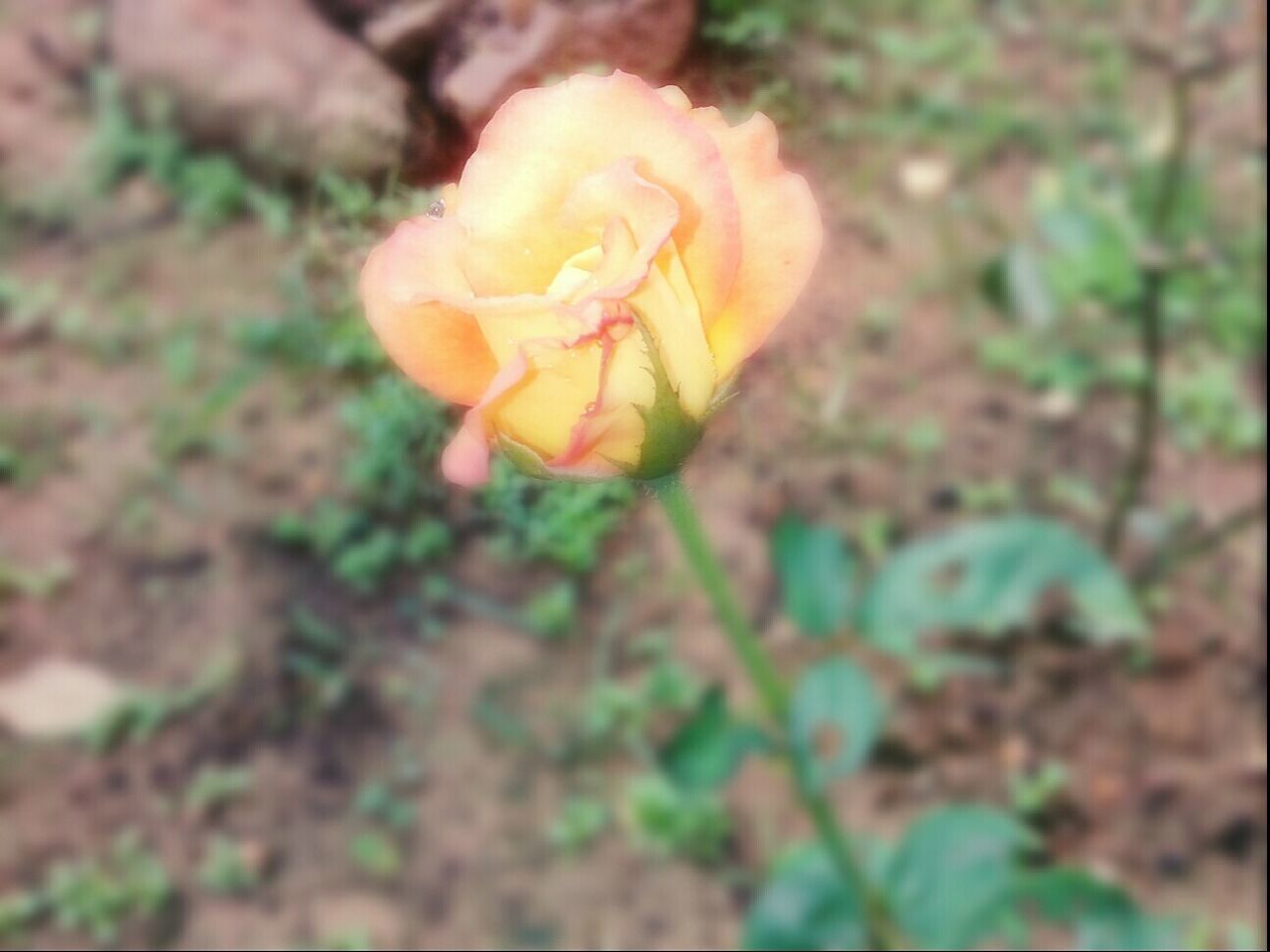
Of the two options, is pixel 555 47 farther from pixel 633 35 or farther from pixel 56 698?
pixel 56 698

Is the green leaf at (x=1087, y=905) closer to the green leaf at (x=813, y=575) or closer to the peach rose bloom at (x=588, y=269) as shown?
the green leaf at (x=813, y=575)

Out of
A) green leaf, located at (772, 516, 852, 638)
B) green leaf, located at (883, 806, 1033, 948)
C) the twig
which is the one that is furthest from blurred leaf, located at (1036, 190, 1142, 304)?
green leaf, located at (883, 806, 1033, 948)

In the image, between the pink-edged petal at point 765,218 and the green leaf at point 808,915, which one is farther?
the green leaf at point 808,915

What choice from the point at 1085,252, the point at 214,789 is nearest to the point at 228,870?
the point at 214,789

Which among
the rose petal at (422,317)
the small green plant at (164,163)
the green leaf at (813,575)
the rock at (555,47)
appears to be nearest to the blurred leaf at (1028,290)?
the green leaf at (813,575)

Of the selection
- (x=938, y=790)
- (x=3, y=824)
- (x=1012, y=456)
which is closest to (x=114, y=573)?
(x=3, y=824)
